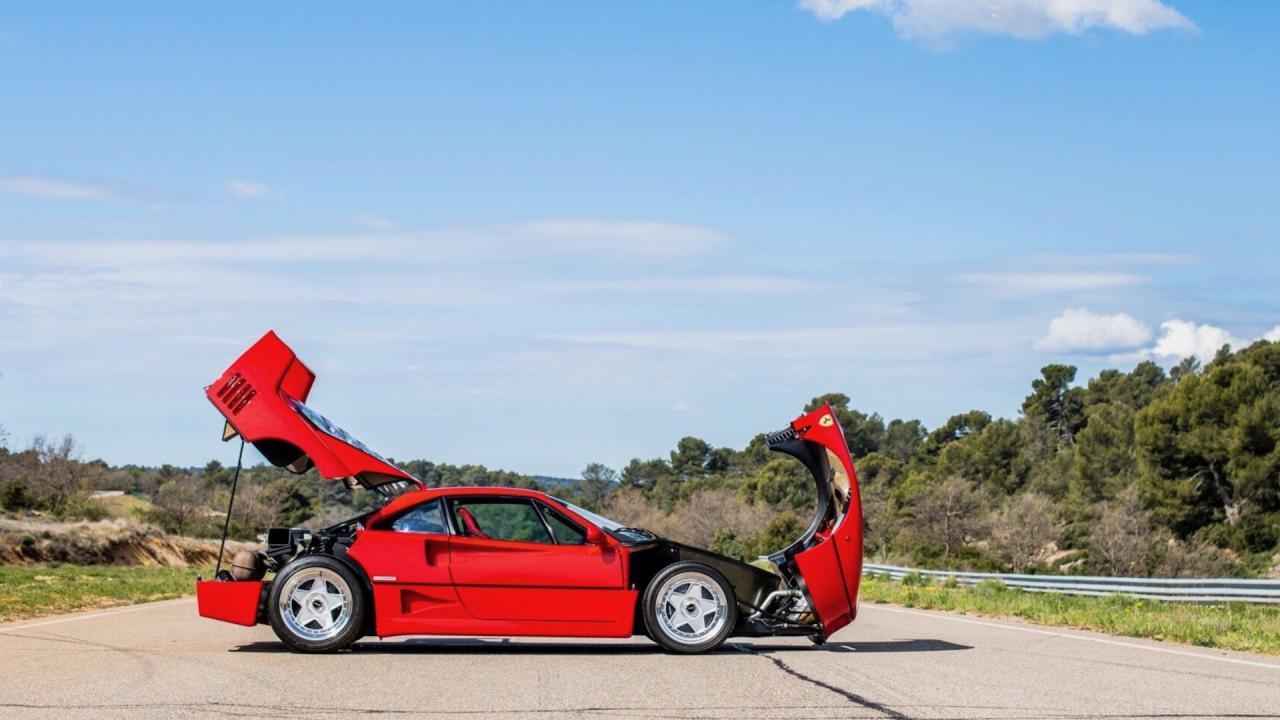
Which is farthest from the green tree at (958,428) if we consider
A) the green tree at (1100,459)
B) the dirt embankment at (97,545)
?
the dirt embankment at (97,545)

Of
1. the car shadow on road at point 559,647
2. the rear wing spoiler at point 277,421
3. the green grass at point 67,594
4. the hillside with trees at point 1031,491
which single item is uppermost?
the hillside with trees at point 1031,491

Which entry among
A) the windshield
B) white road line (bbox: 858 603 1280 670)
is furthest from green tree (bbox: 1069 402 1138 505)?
the windshield

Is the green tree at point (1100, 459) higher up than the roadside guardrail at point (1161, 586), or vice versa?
the green tree at point (1100, 459)

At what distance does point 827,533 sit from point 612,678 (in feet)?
11.7

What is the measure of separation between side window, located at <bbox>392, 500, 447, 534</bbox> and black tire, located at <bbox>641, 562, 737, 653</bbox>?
185 cm

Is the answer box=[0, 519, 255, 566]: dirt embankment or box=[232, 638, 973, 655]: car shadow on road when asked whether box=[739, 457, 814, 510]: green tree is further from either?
box=[232, 638, 973, 655]: car shadow on road

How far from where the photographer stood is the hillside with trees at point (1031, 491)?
190ft

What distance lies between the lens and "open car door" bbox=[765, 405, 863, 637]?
38.9 ft

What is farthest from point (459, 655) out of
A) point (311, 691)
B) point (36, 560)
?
point (36, 560)

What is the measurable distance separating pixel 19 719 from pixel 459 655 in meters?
4.26

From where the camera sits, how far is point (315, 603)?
11.2 m

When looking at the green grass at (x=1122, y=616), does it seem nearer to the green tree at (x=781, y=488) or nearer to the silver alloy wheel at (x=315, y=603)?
the silver alloy wheel at (x=315, y=603)

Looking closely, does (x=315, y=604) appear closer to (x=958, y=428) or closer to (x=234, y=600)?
(x=234, y=600)

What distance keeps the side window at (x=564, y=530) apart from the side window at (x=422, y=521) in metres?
0.89
